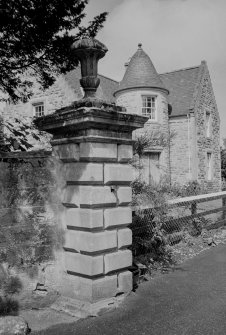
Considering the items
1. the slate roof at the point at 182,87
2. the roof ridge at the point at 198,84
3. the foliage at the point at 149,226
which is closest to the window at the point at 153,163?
the slate roof at the point at 182,87

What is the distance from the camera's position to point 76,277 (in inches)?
198

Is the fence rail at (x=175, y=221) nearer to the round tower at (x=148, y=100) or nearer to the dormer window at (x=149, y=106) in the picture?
the round tower at (x=148, y=100)

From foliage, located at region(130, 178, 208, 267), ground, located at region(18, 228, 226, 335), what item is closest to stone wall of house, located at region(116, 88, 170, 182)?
ground, located at region(18, 228, 226, 335)

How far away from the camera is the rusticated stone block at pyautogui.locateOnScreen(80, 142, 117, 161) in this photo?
15.8 feet

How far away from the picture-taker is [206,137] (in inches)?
936

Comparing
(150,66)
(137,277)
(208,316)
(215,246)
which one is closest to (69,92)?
(150,66)

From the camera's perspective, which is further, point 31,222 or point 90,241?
point 31,222

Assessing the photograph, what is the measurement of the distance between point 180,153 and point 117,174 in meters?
17.6

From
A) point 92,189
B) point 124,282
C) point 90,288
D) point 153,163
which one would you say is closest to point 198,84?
point 153,163

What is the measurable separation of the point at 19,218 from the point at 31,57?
4.41 meters

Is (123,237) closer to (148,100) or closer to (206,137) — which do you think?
(148,100)

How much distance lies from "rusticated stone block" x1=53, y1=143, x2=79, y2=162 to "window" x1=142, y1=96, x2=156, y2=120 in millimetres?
15405

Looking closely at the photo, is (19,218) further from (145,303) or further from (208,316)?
(208,316)

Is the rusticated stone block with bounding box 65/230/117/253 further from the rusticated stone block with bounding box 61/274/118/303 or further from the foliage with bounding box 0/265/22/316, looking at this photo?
the foliage with bounding box 0/265/22/316
